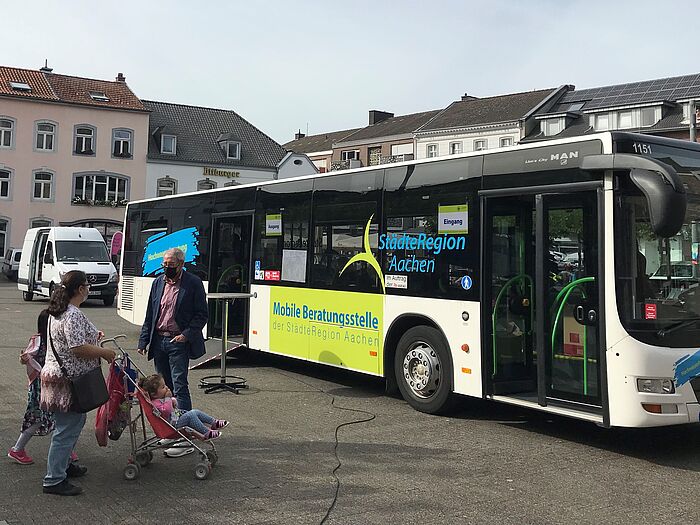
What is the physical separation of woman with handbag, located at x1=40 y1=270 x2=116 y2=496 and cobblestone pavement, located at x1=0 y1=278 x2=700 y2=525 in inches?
9.6

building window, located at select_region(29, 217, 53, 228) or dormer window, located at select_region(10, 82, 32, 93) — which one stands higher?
dormer window, located at select_region(10, 82, 32, 93)

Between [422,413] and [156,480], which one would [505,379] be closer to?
[422,413]

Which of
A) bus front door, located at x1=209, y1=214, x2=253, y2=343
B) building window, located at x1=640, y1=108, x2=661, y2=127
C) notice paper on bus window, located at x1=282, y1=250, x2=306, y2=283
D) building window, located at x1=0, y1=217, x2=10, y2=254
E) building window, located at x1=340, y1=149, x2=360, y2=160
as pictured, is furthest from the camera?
building window, located at x1=340, y1=149, x2=360, y2=160

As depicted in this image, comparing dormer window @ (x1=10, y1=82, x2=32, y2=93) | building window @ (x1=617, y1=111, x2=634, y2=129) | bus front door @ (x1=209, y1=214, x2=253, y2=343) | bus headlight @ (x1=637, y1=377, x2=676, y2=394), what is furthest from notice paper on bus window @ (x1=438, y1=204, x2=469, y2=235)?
dormer window @ (x1=10, y1=82, x2=32, y2=93)

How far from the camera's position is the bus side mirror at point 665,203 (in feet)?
19.0

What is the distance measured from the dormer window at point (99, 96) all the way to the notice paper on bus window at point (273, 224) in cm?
3822

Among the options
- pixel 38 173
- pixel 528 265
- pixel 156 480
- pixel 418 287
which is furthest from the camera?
pixel 38 173

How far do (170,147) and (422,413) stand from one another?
42.3 m

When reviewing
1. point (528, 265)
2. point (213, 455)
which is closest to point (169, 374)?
point (213, 455)

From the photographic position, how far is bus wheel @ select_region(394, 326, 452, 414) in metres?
8.05

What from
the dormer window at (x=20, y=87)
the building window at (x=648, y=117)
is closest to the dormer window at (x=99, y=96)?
the dormer window at (x=20, y=87)

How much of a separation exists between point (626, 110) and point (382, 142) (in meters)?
19.0

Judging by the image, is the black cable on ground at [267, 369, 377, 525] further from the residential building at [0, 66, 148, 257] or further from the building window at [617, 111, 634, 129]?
the building window at [617, 111, 634, 129]

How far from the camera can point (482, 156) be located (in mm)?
7805
